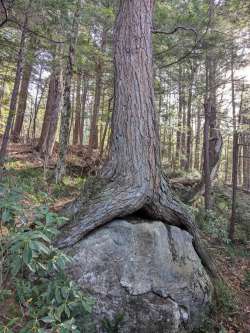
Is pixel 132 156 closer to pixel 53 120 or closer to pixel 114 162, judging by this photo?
pixel 114 162

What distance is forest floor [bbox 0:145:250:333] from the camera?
3998 mm

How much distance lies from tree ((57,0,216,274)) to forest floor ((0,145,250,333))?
685 mm

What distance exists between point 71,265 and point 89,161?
8.25 m

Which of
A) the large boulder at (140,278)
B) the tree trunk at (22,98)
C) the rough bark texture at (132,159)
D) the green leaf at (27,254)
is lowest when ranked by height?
the large boulder at (140,278)

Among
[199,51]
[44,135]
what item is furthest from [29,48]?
[199,51]

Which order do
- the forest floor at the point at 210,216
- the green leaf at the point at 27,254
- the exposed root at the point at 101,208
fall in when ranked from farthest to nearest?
the forest floor at the point at 210,216, the exposed root at the point at 101,208, the green leaf at the point at 27,254

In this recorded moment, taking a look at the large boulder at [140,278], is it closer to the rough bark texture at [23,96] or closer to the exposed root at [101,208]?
the exposed root at [101,208]

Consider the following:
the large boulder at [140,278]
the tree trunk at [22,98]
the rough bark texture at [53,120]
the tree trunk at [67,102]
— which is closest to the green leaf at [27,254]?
the large boulder at [140,278]

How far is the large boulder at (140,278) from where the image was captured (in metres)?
3.54

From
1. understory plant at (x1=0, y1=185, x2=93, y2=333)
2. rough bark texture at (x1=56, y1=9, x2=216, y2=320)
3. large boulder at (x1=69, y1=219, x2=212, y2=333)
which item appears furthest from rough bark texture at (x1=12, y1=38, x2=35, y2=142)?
understory plant at (x1=0, y1=185, x2=93, y2=333)

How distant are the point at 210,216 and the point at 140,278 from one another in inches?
215

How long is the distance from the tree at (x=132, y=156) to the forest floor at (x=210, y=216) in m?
0.69

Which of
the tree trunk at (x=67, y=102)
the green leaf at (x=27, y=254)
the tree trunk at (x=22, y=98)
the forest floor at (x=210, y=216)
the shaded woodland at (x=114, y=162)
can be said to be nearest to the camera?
the green leaf at (x=27, y=254)

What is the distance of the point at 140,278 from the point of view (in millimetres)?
3721
